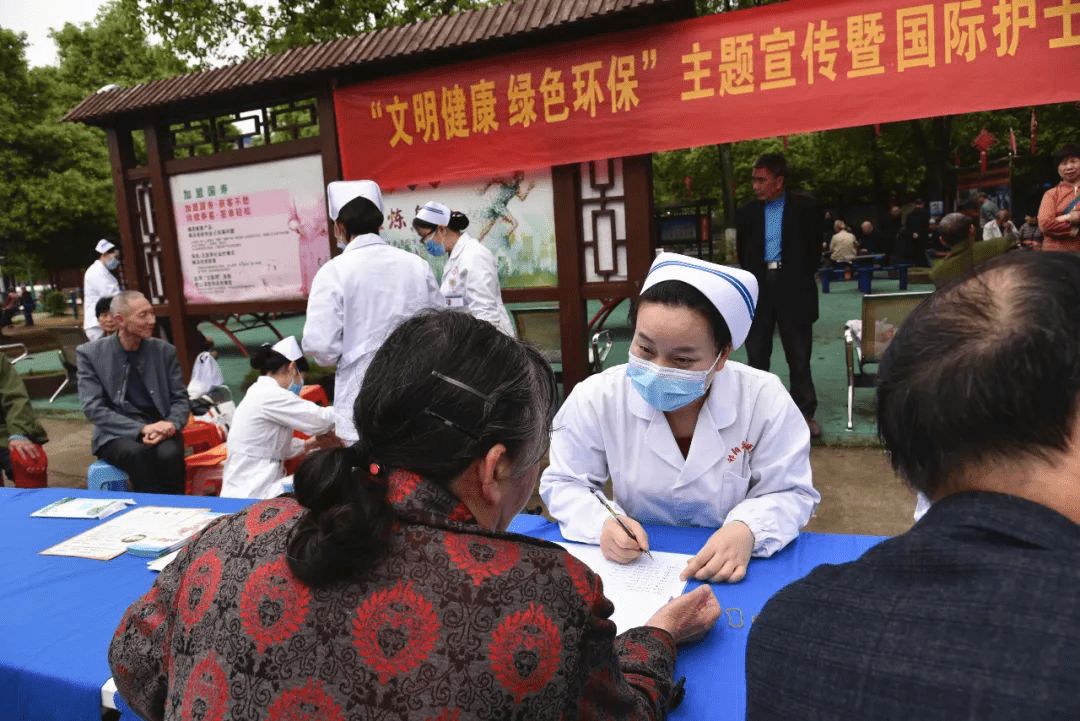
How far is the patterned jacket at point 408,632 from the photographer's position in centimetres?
84

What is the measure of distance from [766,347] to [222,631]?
4.69 meters

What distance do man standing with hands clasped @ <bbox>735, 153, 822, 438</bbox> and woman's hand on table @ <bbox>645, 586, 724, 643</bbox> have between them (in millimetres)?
3786

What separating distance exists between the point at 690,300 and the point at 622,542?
0.63m

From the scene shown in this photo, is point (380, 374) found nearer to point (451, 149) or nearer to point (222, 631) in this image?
point (222, 631)

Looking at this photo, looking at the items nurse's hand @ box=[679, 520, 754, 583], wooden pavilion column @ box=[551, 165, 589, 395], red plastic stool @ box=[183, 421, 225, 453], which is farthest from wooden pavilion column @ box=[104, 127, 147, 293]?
nurse's hand @ box=[679, 520, 754, 583]

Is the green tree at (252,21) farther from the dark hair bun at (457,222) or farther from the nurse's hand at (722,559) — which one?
the nurse's hand at (722,559)

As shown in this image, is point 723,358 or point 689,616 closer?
point 689,616

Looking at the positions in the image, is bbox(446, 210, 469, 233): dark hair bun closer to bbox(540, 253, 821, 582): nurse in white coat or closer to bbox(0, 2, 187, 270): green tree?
bbox(540, 253, 821, 582): nurse in white coat

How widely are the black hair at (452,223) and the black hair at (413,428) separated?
3.92 m

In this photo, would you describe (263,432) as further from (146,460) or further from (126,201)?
(126,201)

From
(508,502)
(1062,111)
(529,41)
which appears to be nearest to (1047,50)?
(529,41)

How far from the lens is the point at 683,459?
1.99 m

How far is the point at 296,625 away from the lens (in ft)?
2.88

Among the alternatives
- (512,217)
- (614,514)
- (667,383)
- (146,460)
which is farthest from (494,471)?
(512,217)
